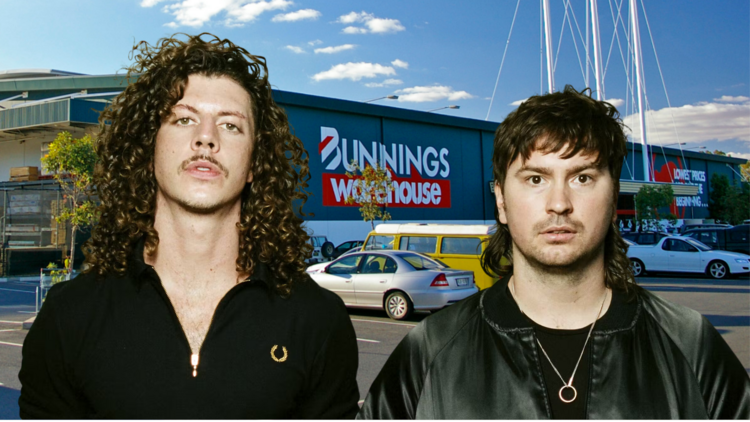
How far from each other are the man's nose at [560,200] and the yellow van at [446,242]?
38.5 ft

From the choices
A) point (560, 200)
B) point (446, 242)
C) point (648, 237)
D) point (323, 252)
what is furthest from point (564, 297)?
point (648, 237)

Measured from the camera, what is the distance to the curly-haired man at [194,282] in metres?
2.50

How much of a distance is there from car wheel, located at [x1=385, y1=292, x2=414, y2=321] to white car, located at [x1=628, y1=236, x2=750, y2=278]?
47.5 feet

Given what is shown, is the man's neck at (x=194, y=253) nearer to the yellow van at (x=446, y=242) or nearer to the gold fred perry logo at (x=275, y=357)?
the gold fred perry logo at (x=275, y=357)

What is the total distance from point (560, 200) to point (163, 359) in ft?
5.70

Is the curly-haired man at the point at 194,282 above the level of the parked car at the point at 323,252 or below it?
above

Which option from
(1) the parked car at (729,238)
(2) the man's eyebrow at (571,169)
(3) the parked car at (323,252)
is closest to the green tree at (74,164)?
(3) the parked car at (323,252)

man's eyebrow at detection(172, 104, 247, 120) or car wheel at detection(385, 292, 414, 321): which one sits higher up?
man's eyebrow at detection(172, 104, 247, 120)

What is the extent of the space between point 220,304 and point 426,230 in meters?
13.5

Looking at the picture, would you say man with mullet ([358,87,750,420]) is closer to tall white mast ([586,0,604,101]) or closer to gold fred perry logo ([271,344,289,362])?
gold fred perry logo ([271,344,289,362])

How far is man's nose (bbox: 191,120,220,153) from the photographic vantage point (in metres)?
2.78

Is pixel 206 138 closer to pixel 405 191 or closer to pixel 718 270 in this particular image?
pixel 718 270

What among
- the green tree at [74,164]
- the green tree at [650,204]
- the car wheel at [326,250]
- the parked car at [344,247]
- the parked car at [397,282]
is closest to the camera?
the parked car at [397,282]

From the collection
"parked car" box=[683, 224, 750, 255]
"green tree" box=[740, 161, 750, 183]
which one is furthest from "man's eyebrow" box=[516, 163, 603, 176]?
"green tree" box=[740, 161, 750, 183]
